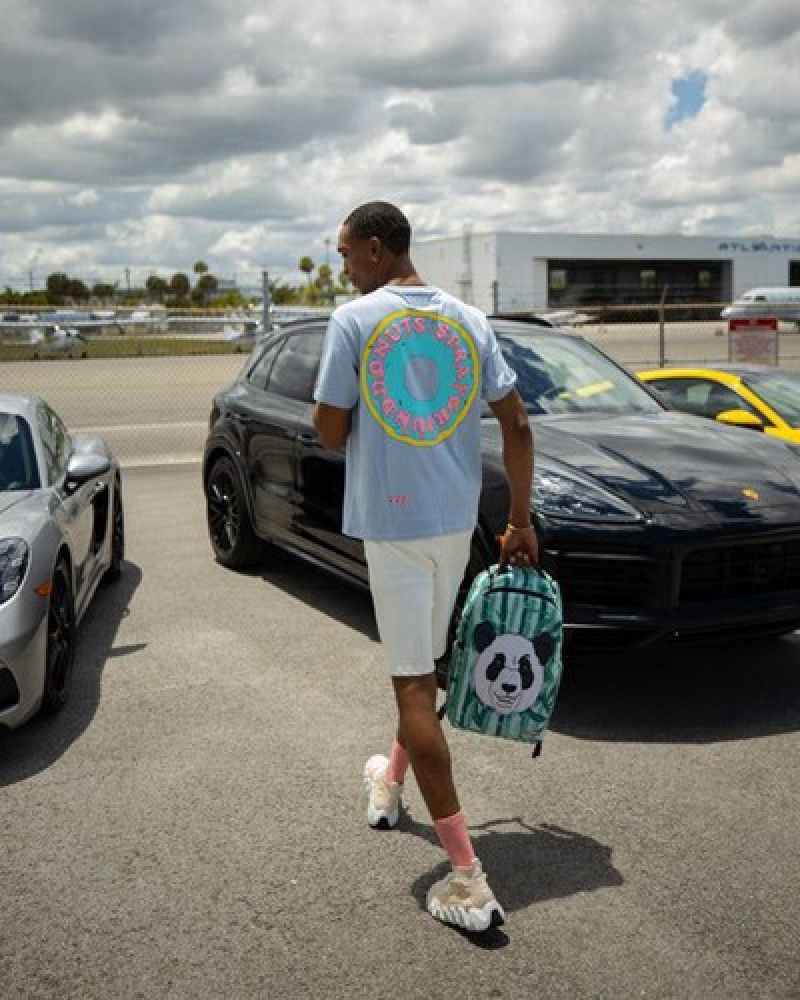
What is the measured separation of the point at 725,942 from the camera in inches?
110

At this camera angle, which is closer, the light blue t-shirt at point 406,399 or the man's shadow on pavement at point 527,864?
the light blue t-shirt at point 406,399

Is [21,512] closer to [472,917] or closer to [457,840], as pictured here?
[457,840]

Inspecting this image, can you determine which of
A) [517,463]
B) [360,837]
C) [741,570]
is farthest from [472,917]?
[741,570]

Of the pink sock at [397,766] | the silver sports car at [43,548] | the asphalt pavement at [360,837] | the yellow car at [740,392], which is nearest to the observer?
the asphalt pavement at [360,837]

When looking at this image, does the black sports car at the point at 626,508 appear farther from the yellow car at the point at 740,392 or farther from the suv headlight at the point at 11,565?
the yellow car at the point at 740,392

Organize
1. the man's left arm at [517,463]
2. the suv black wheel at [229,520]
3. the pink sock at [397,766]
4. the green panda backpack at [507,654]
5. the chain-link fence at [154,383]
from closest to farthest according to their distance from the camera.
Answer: the man's left arm at [517,463]
the green panda backpack at [507,654]
the pink sock at [397,766]
the suv black wheel at [229,520]
the chain-link fence at [154,383]

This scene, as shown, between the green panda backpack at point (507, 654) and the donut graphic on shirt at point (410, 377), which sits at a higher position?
the donut graphic on shirt at point (410, 377)

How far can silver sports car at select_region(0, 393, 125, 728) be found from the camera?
405cm

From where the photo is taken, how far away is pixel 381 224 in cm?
297

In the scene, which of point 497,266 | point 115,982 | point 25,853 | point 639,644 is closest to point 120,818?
point 25,853

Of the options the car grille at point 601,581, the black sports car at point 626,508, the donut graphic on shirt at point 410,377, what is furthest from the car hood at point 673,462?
the donut graphic on shirt at point 410,377

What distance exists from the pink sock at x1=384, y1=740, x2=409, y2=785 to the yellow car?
4.70 meters

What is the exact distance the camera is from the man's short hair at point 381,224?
2.96 metres

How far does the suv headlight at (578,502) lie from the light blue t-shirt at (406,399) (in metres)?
1.42
